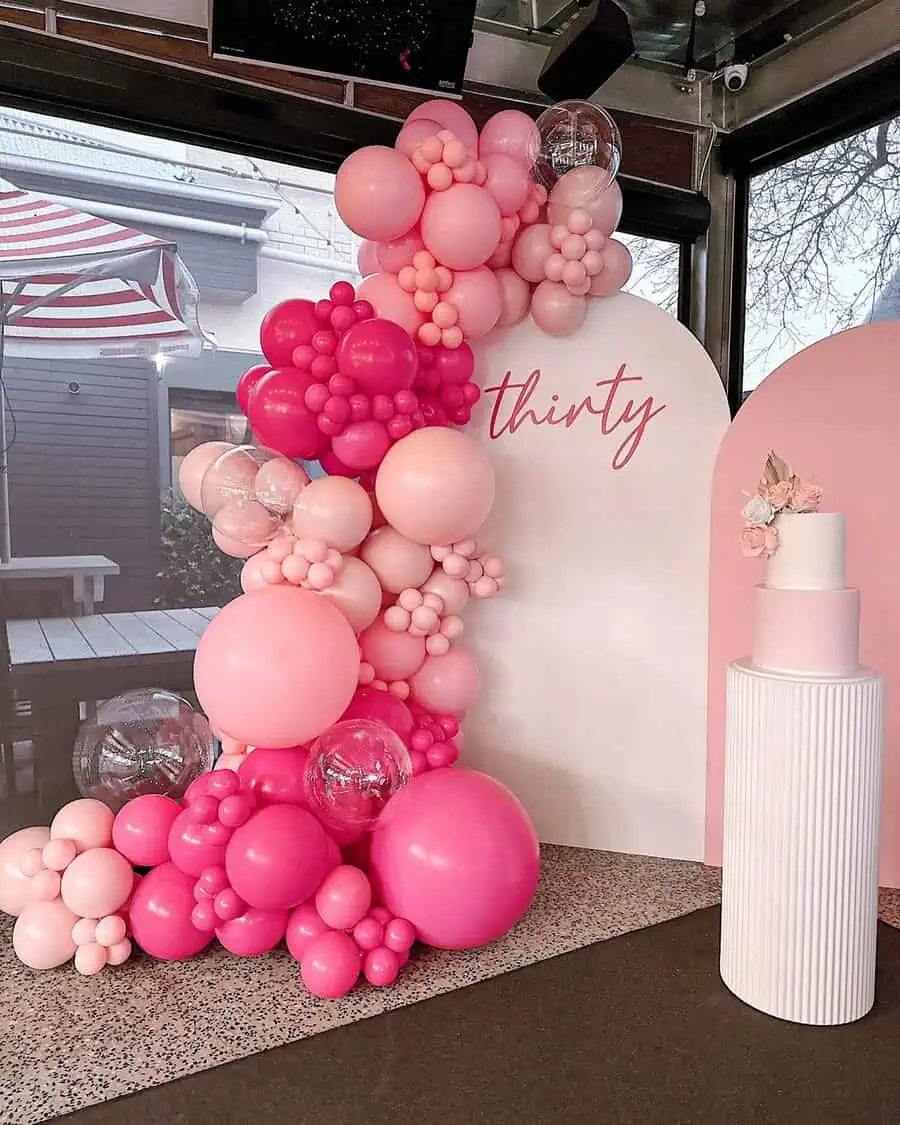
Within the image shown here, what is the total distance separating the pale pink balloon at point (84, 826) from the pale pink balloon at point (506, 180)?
57.3 inches

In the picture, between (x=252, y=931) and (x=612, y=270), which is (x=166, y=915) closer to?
(x=252, y=931)

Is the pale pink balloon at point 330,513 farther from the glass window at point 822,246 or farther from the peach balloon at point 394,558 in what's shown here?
the glass window at point 822,246

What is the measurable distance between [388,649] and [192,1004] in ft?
2.35

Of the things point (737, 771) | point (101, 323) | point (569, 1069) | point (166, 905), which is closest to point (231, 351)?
point (101, 323)

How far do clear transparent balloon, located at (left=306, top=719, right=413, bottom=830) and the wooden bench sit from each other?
707mm

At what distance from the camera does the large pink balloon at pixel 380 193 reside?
1731 millimetres

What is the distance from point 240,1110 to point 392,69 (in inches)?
80.6

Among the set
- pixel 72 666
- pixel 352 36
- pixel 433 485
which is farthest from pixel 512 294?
pixel 72 666

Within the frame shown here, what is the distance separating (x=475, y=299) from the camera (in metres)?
1.83

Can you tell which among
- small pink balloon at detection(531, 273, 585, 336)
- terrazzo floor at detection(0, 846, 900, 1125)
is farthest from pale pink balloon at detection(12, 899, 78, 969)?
small pink balloon at detection(531, 273, 585, 336)

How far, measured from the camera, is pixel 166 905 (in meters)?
1.58

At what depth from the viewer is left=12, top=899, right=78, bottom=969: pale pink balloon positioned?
1598mm

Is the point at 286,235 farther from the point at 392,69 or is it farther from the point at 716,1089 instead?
the point at 716,1089

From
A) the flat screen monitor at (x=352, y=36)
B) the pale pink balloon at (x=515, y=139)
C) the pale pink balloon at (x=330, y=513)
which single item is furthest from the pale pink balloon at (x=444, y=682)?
the flat screen monitor at (x=352, y=36)
